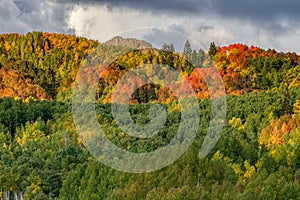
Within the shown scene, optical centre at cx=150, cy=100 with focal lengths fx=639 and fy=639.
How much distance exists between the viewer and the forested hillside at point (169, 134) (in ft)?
170

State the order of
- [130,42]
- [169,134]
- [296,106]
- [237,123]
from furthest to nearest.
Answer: [130,42]
[169,134]
[296,106]
[237,123]

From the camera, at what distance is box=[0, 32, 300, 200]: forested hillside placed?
51844mm

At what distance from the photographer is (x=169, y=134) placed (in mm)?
111438

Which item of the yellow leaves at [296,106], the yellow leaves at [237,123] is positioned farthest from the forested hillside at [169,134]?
the yellow leaves at [296,106]

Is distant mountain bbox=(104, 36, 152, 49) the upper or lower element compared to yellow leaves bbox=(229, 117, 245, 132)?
upper

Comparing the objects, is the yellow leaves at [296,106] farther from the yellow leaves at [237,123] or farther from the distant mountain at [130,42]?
the distant mountain at [130,42]

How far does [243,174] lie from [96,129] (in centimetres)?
5231

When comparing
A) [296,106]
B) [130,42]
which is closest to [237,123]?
[296,106]

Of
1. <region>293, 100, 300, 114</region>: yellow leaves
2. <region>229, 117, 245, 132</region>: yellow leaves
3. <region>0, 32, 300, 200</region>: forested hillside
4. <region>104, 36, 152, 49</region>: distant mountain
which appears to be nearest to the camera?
<region>0, 32, 300, 200</region>: forested hillside

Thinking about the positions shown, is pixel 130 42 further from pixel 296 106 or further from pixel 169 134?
pixel 296 106

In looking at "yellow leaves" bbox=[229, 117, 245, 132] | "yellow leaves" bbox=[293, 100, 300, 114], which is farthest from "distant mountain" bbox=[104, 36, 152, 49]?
"yellow leaves" bbox=[293, 100, 300, 114]

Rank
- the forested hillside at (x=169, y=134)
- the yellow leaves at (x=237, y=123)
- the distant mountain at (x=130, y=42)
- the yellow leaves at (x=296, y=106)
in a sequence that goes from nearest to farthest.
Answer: the forested hillside at (x=169, y=134) → the yellow leaves at (x=237, y=123) → the yellow leaves at (x=296, y=106) → the distant mountain at (x=130, y=42)

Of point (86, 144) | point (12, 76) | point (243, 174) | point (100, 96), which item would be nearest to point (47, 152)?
point (86, 144)

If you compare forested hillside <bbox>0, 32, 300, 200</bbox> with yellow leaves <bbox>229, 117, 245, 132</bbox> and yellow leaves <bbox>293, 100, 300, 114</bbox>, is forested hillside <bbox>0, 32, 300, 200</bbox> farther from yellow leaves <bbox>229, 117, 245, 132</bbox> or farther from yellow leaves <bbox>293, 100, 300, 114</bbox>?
yellow leaves <bbox>293, 100, 300, 114</bbox>
